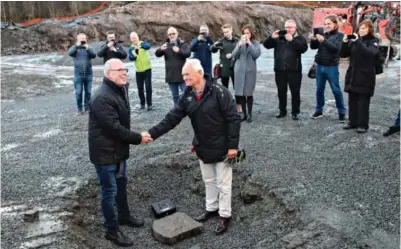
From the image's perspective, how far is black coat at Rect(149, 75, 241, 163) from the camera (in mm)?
4430

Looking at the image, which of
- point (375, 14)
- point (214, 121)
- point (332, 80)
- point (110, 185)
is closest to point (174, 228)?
point (110, 185)

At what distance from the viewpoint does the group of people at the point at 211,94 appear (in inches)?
171

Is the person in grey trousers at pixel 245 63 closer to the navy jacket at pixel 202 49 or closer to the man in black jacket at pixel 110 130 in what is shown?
the navy jacket at pixel 202 49

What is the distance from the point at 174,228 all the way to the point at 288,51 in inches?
171

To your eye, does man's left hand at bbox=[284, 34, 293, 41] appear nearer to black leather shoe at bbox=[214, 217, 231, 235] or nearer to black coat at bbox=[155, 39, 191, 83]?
black coat at bbox=[155, 39, 191, 83]

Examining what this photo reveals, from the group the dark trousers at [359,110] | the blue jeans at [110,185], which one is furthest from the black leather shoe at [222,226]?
the dark trousers at [359,110]

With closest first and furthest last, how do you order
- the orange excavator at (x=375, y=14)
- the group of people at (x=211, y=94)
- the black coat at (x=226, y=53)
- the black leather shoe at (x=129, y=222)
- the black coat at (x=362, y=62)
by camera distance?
the group of people at (x=211, y=94) < the black leather shoe at (x=129, y=222) < the black coat at (x=362, y=62) < the black coat at (x=226, y=53) < the orange excavator at (x=375, y=14)

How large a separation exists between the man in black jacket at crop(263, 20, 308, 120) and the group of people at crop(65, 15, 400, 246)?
0.02 meters

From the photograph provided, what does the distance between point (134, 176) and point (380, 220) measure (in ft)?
11.2

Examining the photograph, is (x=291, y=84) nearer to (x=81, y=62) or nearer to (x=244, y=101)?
(x=244, y=101)

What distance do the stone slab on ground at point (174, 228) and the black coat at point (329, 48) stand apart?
4.32m

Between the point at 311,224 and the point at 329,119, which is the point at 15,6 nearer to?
the point at 329,119

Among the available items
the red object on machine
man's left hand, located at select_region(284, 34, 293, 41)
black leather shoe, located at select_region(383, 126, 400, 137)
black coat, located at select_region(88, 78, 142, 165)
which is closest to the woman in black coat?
black leather shoe, located at select_region(383, 126, 400, 137)

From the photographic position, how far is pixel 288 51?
7.74 meters
